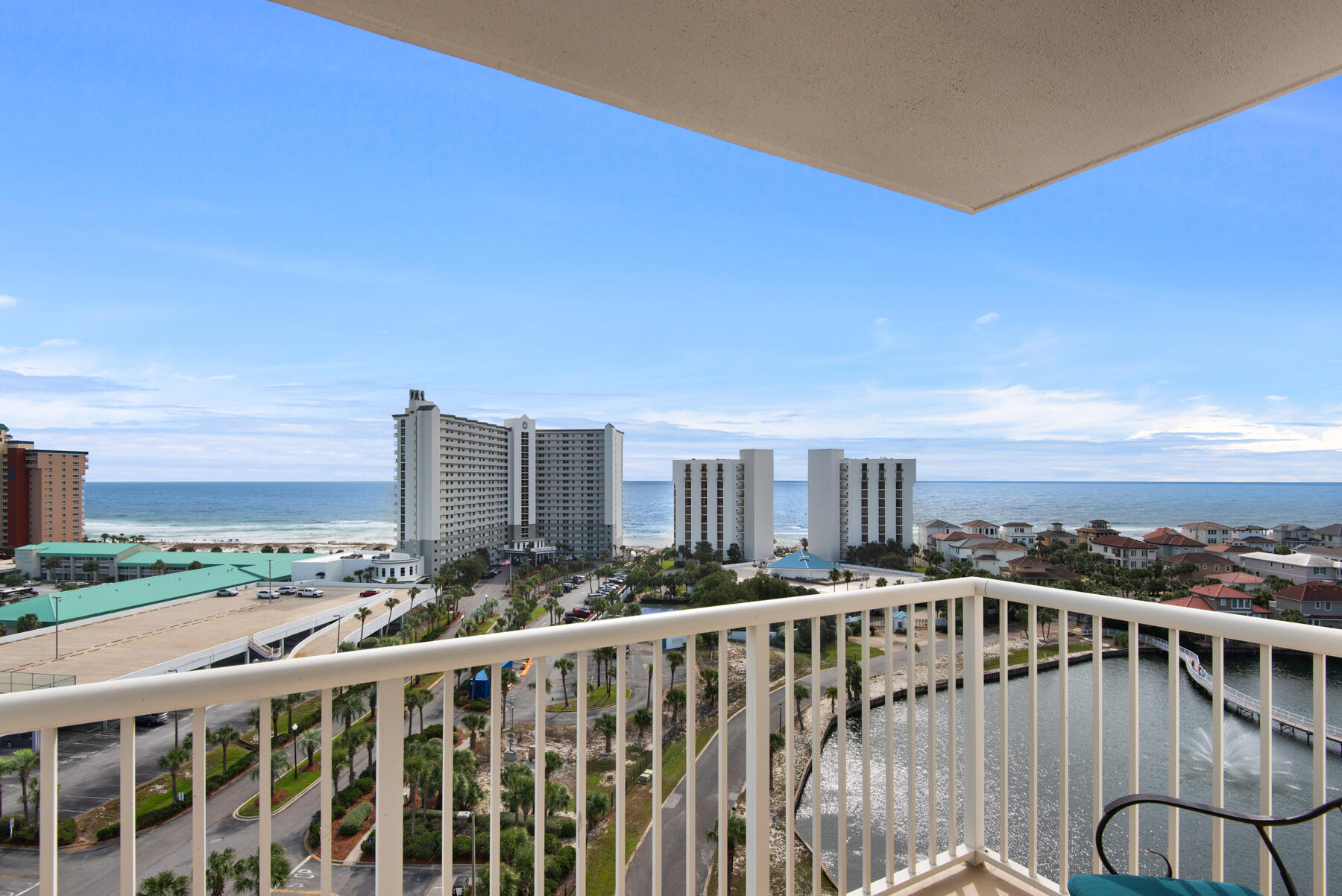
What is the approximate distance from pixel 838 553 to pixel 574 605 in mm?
12771

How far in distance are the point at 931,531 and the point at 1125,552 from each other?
12822 millimetres

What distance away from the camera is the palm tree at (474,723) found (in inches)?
47.5

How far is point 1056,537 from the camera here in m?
15.1

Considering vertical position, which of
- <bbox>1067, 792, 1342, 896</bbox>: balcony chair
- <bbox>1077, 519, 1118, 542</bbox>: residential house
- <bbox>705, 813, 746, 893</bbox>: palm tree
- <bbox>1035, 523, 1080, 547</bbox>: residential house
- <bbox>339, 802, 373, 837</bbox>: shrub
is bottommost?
<bbox>1035, 523, 1080, 547</bbox>: residential house

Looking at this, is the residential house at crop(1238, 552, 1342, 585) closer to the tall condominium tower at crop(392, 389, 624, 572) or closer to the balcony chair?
the balcony chair

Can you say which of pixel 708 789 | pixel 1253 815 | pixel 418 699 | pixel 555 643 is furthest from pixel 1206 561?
pixel 418 699

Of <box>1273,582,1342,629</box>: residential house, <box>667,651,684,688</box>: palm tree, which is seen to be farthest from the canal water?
<box>1273,582,1342,629</box>: residential house

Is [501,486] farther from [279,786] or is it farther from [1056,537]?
[279,786]

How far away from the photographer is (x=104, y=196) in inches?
650

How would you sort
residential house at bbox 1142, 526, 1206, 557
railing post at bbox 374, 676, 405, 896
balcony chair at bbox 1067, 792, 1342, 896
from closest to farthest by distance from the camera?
1. railing post at bbox 374, 676, 405, 896
2. balcony chair at bbox 1067, 792, 1342, 896
3. residential house at bbox 1142, 526, 1206, 557

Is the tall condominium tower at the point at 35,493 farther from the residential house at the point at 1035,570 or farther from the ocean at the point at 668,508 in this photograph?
the residential house at the point at 1035,570

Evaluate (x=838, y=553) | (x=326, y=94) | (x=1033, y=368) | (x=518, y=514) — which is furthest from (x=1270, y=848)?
(x=1033, y=368)

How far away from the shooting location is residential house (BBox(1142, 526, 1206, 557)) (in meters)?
11.0

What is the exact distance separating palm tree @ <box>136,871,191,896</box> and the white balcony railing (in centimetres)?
29
